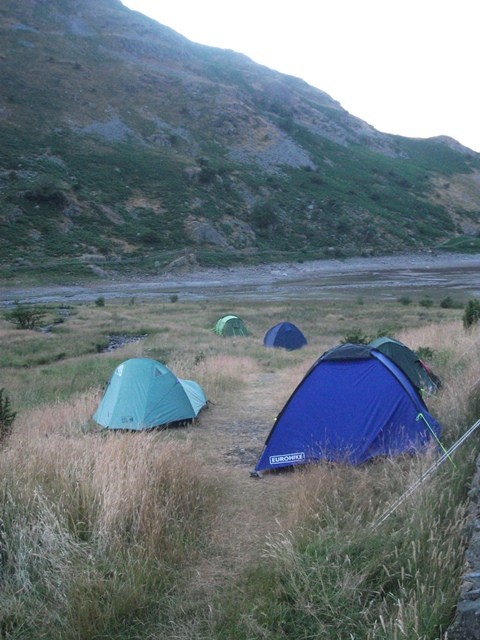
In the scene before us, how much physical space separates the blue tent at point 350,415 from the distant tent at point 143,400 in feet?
8.76

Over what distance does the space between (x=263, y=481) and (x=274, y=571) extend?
2.19 meters

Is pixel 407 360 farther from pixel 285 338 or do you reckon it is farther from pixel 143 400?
pixel 285 338

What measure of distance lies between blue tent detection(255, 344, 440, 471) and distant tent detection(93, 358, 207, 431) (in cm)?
267

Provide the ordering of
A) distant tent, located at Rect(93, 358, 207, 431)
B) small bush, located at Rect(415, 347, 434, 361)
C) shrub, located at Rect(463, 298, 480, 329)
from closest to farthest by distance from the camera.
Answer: distant tent, located at Rect(93, 358, 207, 431) < small bush, located at Rect(415, 347, 434, 361) < shrub, located at Rect(463, 298, 480, 329)

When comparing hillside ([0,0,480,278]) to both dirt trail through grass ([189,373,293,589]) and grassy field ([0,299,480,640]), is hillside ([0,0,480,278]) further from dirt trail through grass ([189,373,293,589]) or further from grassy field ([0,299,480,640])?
grassy field ([0,299,480,640])

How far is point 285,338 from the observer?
20.9 metres

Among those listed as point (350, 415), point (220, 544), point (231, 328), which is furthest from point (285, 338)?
point (220, 544)

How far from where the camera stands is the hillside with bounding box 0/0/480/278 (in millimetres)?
55562

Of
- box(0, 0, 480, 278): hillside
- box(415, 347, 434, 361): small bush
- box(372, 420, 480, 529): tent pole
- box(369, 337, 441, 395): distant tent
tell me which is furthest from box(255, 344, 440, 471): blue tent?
box(0, 0, 480, 278): hillside

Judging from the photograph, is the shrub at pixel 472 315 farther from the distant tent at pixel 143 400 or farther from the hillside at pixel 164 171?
the hillside at pixel 164 171

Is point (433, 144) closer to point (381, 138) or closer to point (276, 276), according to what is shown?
point (381, 138)

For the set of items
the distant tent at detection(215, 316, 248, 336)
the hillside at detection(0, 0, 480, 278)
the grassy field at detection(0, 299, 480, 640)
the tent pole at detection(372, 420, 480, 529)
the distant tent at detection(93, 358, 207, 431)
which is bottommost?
the distant tent at detection(215, 316, 248, 336)

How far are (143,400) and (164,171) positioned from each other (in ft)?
207

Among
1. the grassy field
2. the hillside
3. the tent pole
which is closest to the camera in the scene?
the grassy field
